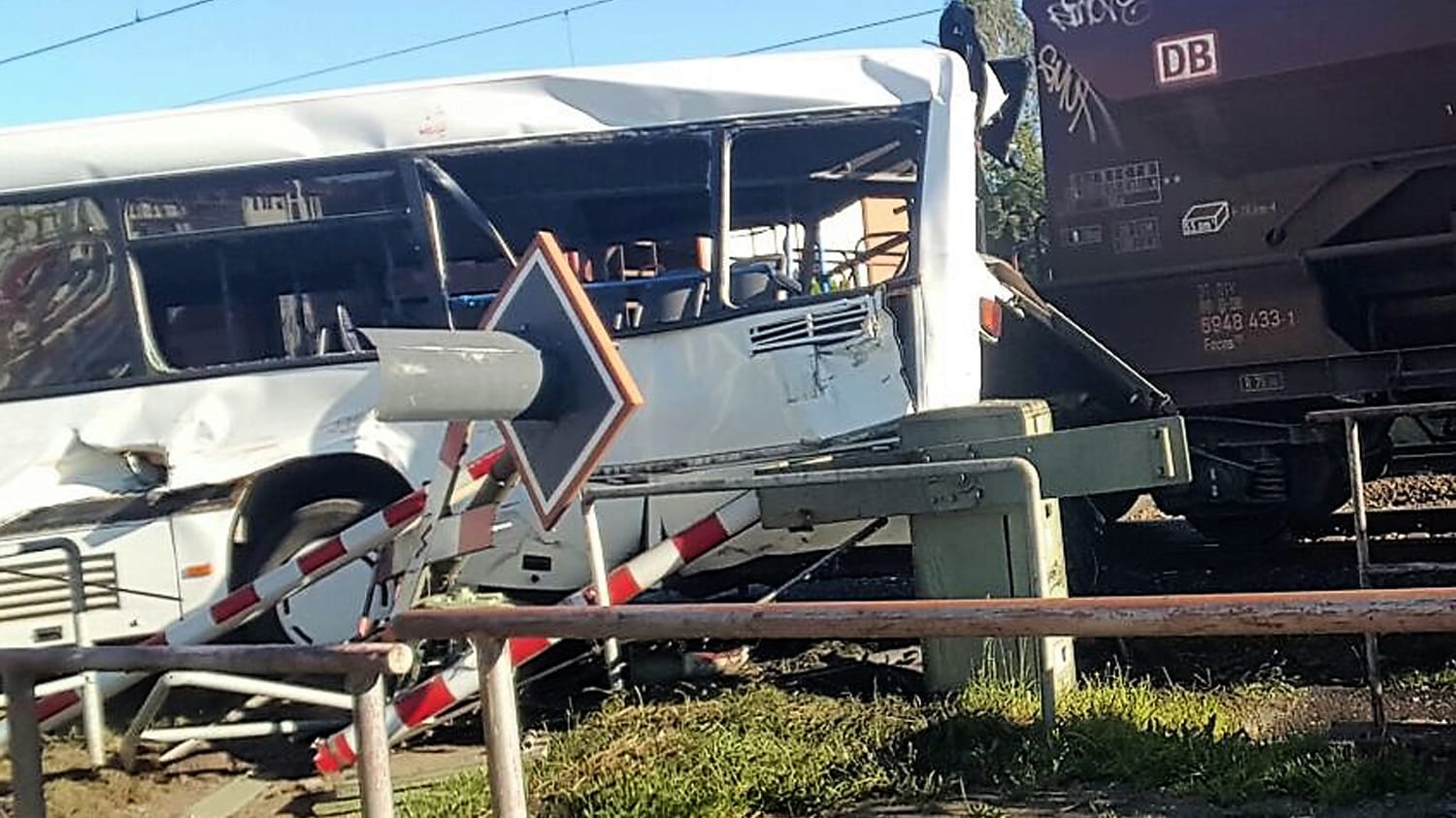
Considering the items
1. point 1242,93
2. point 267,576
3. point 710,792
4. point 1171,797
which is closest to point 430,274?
point 267,576

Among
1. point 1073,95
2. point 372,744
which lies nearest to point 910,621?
point 372,744

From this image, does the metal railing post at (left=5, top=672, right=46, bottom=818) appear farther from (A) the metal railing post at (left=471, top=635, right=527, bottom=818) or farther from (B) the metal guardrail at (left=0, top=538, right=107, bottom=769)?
(B) the metal guardrail at (left=0, top=538, right=107, bottom=769)

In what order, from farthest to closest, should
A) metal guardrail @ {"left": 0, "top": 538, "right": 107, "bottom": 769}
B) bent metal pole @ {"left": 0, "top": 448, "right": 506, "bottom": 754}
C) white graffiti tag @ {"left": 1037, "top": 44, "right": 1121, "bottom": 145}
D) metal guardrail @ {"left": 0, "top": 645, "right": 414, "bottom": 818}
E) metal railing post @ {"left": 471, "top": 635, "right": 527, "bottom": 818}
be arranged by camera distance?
white graffiti tag @ {"left": 1037, "top": 44, "right": 1121, "bottom": 145} < bent metal pole @ {"left": 0, "top": 448, "right": 506, "bottom": 754} < metal guardrail @ {"left": 0, "top": 538, "right": 107, "bottom": 769} < metal railing post @ {"left": 471, "top": 635, "right": 527, "bottom": 818} < metal guardrail @ {"left": 0, "top": 645, "right": 414, "bottom": 818}

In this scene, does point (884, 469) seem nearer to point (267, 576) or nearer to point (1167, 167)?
point (267, 576)

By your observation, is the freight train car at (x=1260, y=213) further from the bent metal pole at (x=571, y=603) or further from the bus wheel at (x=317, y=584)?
the bus wheel at (x=317, y=584)

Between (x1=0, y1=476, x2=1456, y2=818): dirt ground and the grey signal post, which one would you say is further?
(x1=0, y1=476, x2=1456, y2=818): dirt ground

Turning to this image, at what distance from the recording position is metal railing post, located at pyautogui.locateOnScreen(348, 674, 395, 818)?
2980 millimetres

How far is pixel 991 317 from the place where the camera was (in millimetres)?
6617

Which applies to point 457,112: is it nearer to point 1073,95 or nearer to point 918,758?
point 918,758

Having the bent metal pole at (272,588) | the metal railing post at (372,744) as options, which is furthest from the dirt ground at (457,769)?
the metal railing post at (372,744)

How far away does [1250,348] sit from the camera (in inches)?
320

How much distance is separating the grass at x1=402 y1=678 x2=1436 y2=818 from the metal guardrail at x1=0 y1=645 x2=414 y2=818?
1.52 meters

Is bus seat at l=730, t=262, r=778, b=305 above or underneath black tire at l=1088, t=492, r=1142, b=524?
above

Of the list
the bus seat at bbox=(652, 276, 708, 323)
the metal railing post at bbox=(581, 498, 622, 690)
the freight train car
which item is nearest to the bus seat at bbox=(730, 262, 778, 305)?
the bus seat at bbox=(652, 276, 708, 323)
